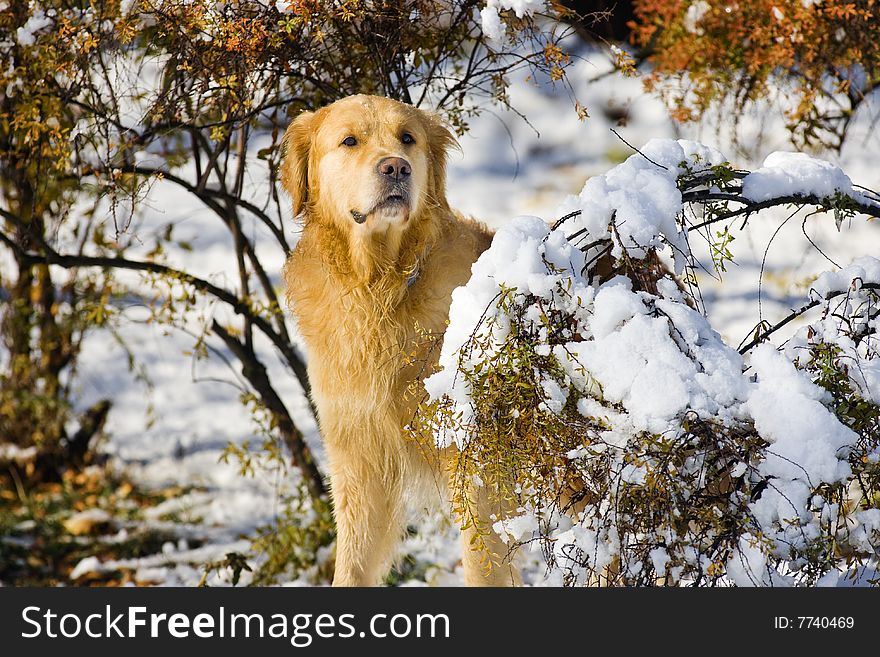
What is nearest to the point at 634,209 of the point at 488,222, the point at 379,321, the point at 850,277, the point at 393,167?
the point at 850,277

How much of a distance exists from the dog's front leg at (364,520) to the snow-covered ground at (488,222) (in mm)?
973

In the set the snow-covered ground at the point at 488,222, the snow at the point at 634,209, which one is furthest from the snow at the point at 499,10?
the snow-covered ground at the point at 488,222

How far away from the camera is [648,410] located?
2334 millimetres

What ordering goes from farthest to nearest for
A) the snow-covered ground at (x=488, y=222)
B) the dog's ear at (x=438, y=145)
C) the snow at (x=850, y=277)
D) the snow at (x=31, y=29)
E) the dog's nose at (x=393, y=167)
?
1. the snow-covered ground at (x=488, y=222)
2. the snow at (x=31, y=29)
3. the dog's ear at (x=438, y=145)
4. the dog's nose at (x=393, y=167)
5. the snow at (x=850, y=277)

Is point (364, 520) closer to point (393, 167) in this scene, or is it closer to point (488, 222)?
point (393, 167)

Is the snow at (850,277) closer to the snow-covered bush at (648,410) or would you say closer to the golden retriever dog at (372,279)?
the snow-covered bush at (648,410)

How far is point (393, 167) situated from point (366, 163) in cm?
12

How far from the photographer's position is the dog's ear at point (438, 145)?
3713 millimetres

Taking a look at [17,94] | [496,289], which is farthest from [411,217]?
[17,94]

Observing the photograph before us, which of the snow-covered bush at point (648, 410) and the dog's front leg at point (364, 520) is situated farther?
the dog's front leg at point (364, 520)

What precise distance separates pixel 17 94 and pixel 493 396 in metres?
2.77

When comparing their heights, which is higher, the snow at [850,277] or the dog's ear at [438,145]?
the dog's ear at [438,145]

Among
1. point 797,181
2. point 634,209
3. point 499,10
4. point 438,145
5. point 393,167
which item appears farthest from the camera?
point 438,145

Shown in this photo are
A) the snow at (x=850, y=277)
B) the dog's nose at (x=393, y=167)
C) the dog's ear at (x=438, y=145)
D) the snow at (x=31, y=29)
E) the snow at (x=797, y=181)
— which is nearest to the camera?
the snow at (x=850, y=277)
